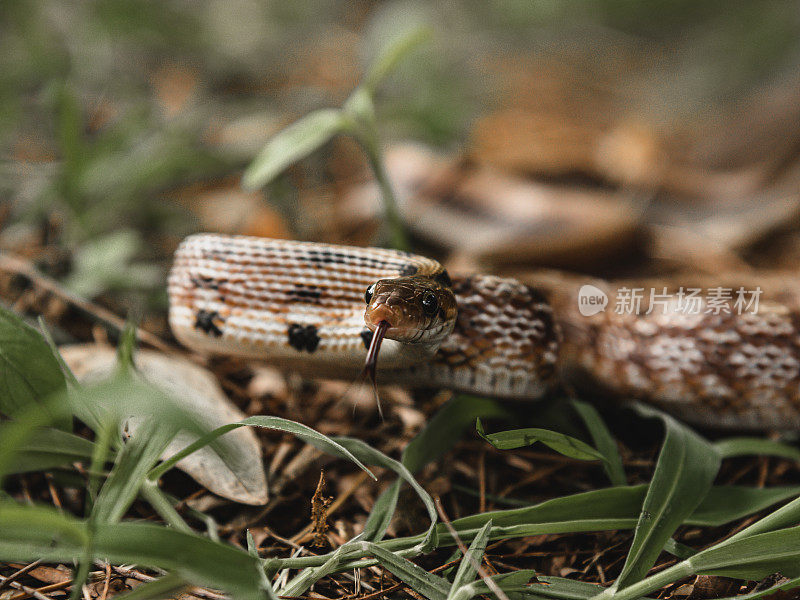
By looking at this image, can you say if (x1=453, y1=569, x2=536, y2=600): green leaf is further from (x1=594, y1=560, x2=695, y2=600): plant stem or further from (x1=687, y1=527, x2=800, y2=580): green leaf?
(x1=687, y1=527, x2=800, y2=580): green leaf

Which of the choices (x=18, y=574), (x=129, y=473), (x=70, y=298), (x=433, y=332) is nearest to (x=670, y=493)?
(x=433, y=332)

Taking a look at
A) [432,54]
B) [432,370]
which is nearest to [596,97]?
[432,54]

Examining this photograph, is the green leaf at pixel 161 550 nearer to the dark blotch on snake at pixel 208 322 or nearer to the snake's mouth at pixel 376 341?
the snake's mouth at pixel 376 341

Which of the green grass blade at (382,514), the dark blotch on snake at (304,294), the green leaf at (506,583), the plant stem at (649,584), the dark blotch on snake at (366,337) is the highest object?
the dark blotch on snake at (304,294)

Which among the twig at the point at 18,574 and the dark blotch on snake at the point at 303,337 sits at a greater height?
the dark blotch on snake at the point at 303,337

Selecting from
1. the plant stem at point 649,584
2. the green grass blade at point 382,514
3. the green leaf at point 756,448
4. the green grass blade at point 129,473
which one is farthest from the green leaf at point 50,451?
the green leaf at point 756,448

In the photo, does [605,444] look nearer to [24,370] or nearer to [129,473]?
[129,473]

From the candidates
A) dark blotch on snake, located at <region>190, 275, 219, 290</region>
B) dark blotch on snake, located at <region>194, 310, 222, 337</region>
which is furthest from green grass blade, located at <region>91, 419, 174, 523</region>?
dark blotch on snake, located at <region>190, 275, 219, 290</region>
